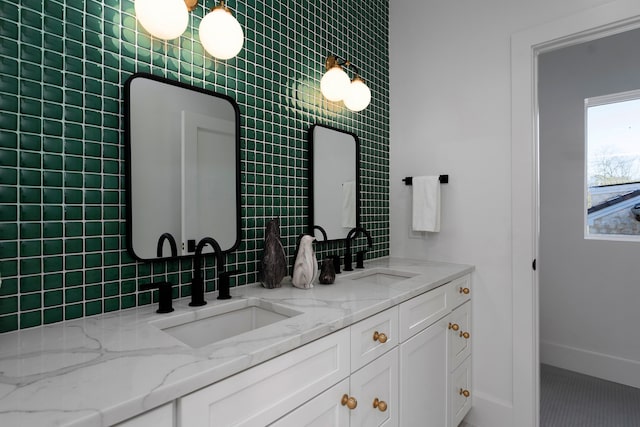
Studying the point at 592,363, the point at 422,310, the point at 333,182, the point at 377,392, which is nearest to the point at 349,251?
the point at 333,182

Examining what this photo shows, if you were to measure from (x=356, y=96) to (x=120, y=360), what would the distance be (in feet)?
5.25

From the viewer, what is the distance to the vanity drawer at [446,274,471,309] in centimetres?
173

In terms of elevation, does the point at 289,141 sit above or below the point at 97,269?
above

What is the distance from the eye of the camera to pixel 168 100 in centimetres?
119

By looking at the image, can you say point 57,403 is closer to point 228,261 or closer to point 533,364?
point 228,261

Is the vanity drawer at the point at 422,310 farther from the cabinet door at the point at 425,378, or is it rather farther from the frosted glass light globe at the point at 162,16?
the frosted glass light globe at the point at 162,16

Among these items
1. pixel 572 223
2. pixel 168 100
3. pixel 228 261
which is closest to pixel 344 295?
pixel 228 261

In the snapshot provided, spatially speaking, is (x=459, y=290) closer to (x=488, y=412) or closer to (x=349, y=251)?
(x=349, y=251)

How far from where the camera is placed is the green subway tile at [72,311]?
0.98m

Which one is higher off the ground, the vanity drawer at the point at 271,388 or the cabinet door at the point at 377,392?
the vanity drawer at the point at 271,388

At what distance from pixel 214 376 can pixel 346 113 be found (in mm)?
1589

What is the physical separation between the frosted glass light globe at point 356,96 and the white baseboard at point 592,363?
7.94 ft

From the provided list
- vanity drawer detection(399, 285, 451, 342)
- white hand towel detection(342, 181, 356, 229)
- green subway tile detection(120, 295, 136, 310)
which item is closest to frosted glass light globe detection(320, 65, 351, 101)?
white hand towel detection(342, 181, 356, 229)

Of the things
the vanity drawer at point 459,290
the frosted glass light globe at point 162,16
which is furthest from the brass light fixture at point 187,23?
the vanity drawer at point 459,290
